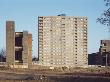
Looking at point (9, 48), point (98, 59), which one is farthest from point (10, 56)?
point (98, 59)

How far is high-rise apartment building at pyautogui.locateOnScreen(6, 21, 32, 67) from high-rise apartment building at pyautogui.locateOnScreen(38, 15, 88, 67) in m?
29.9

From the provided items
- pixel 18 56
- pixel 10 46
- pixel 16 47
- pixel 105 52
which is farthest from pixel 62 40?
pixel 10 46

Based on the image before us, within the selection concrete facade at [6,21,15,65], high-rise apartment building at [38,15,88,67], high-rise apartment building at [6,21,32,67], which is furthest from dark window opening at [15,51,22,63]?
high-rise apartment building at [38,15,88,67]

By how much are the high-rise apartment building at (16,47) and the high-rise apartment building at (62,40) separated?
2988cm

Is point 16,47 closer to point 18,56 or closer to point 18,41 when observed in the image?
point 18,41

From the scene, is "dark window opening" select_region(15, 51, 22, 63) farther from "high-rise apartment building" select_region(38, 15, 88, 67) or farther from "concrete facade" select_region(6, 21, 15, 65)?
"high-rise apartment building" select_region(38, 15, 88, 67)

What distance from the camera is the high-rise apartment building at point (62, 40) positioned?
147500mm

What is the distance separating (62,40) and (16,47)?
3988 centimetres

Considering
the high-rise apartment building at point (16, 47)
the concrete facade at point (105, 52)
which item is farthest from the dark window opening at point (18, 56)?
the concrete facade at point (105, 52)

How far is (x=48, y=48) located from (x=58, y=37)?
268 inches

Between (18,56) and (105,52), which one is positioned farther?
(105,52)

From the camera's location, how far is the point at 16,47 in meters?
115

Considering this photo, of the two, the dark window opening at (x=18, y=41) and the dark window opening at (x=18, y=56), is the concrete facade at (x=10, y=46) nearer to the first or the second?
the dark window opening at (x=18, y=56)

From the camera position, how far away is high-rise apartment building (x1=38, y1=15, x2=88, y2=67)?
148m
